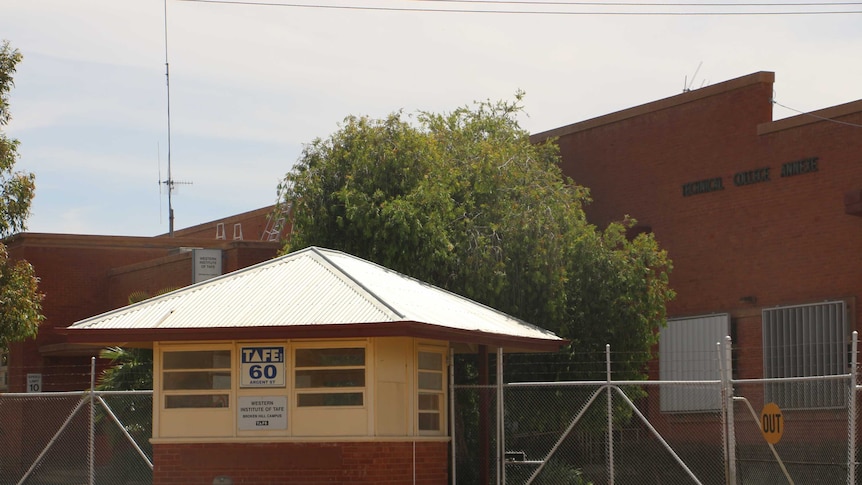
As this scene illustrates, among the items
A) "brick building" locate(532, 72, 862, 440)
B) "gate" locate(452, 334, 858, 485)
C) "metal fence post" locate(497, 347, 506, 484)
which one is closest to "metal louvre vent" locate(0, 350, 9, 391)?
"brick building" locate(532, 72, 862, 440)

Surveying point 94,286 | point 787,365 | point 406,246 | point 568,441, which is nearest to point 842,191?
point 787,365

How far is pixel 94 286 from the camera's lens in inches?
1439

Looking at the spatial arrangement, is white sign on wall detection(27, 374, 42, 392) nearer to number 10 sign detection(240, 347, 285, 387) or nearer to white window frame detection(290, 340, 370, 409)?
number 10 sign detection(240, 347, 285, 387)

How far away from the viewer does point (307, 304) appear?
16.9 metres

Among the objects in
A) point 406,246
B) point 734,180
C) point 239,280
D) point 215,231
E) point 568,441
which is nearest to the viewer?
point 239,280

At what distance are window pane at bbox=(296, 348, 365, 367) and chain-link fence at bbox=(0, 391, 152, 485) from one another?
3423mm

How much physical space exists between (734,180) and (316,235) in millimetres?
9666

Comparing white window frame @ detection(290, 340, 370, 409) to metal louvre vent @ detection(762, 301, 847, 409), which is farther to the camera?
metal louvre vent @ detection(762, 301, 847, 409)

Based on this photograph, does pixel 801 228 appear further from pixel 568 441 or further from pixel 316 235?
pixel 316 235

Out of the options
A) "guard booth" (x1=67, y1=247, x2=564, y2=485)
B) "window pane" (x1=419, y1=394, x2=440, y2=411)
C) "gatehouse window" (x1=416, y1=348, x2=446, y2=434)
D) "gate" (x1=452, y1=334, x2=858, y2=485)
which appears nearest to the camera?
"guard booth" (x1=67, y1=247, x2=564, y2=485)

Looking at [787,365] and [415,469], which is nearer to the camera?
[415,469]

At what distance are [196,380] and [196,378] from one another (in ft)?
0.09

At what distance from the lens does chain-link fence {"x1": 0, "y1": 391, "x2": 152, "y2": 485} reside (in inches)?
784

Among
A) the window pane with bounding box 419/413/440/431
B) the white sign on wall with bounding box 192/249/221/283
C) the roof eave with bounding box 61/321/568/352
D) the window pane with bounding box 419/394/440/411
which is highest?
the white sign on wall with bounding box 192/249/221/283
